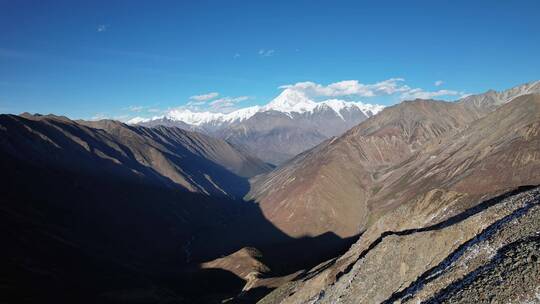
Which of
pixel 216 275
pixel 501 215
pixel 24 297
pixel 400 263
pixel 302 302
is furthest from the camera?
pixel 216 275

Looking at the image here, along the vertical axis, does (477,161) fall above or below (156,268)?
→ above

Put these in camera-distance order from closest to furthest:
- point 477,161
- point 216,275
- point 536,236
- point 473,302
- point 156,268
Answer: point 473,302, point 536,236, point 216,275, point 156,268, point 477,161

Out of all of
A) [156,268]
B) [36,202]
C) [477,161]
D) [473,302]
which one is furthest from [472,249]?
[36,202]

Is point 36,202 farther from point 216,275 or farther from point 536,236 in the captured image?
point 536,236

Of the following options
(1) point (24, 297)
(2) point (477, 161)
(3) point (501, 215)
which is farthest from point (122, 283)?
(2) point (477, 161)

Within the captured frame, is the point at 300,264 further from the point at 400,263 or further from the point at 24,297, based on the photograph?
the point at 400,263

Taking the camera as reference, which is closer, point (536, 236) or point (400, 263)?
point (536, 236)

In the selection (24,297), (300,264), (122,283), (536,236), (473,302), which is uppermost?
(536,236)
